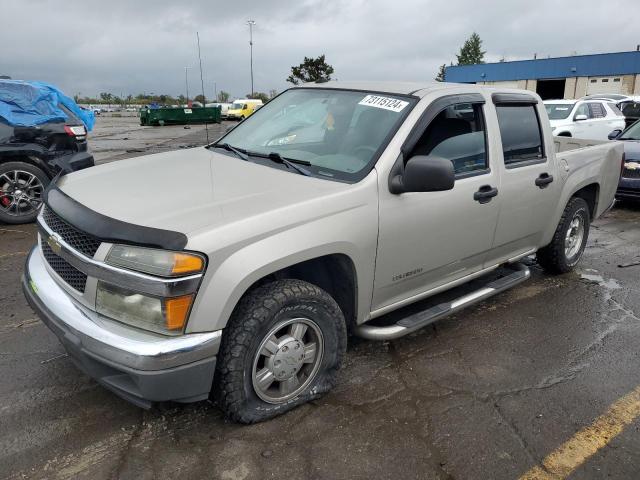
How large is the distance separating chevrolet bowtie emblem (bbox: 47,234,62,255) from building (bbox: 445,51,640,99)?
138 ft

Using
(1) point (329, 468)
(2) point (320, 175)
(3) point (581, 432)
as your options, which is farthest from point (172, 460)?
(3) point (581, 432)

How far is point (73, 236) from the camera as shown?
259 centimetres

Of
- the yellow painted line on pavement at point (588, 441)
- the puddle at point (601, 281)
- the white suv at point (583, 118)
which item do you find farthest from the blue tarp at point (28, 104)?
the white suv at point (583, 118)

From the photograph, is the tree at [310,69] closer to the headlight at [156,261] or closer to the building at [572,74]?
the building at [572,74]

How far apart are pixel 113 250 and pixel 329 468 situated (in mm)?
1438

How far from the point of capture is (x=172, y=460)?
2514mm

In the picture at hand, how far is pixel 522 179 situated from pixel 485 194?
1.92ft

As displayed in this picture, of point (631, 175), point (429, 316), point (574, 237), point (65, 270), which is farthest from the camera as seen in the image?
point (631, 175)

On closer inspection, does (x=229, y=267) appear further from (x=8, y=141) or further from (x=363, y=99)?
(x=8, y=141)

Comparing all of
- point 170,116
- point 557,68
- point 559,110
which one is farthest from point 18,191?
point 557,68

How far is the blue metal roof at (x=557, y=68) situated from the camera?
140 ft

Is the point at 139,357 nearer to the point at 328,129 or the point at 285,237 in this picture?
the point at 285,237

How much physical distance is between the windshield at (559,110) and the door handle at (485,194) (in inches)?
446

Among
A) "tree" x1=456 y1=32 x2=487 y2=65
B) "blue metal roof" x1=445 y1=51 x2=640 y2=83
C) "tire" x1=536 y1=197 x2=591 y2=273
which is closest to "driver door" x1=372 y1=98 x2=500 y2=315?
"tire" x1=536 y1=197 x2=591 y2=273
